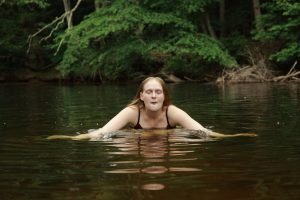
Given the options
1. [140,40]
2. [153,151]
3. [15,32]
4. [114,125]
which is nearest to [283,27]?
[140,40]

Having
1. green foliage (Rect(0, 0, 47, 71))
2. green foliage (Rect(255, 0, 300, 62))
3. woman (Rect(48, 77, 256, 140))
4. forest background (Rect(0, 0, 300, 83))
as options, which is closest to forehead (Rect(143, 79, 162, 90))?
woman (Rect(48, 77, 256, 140))

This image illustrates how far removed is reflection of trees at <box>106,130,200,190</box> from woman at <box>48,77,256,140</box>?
205 millimetres

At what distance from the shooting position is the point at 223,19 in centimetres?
3416

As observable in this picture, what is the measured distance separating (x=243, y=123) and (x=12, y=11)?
33.2 metres

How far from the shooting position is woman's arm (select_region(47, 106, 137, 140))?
7.61 m

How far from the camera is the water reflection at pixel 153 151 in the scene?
16.8 feet

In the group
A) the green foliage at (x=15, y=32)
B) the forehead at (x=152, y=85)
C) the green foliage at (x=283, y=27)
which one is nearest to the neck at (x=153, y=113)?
the forehead at (x=152, y=85)

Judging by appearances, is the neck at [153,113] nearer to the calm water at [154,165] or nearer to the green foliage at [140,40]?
the calm water at [154,165]

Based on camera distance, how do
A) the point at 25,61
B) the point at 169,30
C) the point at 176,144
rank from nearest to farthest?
the point at 176,144 → the point at 169,30 → the point at 25,61

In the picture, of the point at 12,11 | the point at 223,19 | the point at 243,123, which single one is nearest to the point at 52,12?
the point at 12,11

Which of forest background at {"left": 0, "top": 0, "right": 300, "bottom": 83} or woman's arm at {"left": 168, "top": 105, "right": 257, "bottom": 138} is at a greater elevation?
forest background at {"left": 0, "top": 0, "right": 300, "bottom": 83}

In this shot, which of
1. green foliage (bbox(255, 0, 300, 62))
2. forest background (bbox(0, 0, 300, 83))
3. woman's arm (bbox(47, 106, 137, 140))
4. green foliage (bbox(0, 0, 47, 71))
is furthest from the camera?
green foliage (bbox(0, 0, 47, 71))

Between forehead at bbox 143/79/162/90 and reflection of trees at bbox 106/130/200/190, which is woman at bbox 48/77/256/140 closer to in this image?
forehead at bbox 143/79/162/90

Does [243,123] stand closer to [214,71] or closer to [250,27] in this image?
[214,71]
